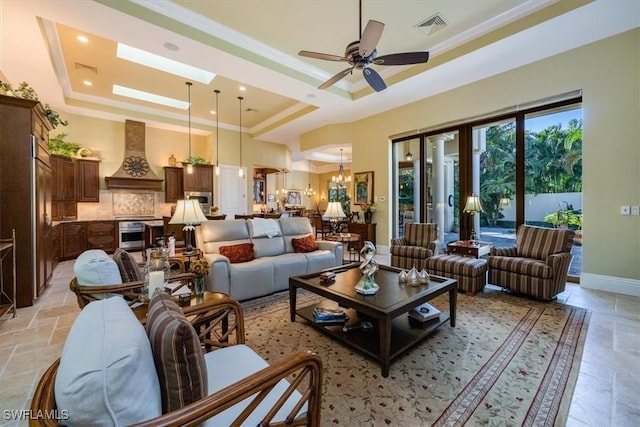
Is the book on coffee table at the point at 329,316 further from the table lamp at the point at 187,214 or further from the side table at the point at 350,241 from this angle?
the side table at the point at 350,241

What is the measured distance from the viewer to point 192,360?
928 mm

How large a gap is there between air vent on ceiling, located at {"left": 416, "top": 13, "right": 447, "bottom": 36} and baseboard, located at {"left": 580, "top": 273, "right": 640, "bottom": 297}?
4104 mm

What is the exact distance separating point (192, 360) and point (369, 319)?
6.53 ft

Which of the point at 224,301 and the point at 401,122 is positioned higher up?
the point at 401,122

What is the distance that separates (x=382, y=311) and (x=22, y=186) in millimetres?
4265

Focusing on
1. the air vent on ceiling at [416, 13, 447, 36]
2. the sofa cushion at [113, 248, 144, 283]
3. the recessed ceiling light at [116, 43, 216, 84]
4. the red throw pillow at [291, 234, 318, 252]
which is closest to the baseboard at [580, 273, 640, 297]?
the red throw pillow at [291, 234, 318, 252]

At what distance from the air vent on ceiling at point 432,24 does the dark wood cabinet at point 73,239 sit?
7595 millimetres

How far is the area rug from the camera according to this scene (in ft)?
5.47

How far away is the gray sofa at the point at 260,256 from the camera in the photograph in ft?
10.9

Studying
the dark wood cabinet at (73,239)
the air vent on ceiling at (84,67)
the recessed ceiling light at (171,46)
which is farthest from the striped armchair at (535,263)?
the dark wood cabinet at (73,239)

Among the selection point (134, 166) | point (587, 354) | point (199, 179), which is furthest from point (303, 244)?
point (134, 166)

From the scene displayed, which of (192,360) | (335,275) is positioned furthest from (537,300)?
(192,360)

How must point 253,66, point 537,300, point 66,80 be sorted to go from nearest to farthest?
point 537,300
point 253,66
point 66,80

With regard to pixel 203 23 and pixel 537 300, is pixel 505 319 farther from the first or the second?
pixel 203 23
